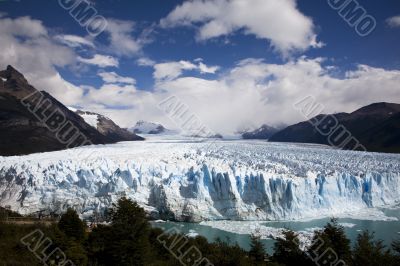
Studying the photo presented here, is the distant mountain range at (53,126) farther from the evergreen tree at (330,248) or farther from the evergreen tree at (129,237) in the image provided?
the evergreen tree at (330,248)

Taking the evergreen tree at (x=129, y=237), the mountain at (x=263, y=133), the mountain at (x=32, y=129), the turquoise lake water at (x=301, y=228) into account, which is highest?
the mountain at (x=263, y=133)

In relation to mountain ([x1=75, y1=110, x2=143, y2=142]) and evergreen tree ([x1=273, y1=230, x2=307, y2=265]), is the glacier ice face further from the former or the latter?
mountain ([x1=75, y1=110, x2=143, y2=142])

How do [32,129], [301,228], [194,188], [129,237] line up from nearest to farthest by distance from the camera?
[129,237], [301,228], [194,188], [32,129]

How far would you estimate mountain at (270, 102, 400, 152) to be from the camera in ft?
227

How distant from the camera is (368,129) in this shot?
271 feet

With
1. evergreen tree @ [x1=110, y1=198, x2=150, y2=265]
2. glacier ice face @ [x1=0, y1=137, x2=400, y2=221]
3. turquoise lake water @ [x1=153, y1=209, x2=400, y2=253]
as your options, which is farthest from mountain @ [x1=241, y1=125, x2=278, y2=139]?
evergreen tree @ [x1=110, y1=198, x2=150, y2=265]

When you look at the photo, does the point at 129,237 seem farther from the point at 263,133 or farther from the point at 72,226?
the point at 263,133

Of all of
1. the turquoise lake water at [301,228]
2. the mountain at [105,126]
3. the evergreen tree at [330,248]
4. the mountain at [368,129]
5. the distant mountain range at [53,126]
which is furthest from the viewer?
the mountain at [105,126]

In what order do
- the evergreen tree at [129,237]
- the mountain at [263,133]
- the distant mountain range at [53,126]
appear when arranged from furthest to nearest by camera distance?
the mountain at [263,133], the distant mountain range at [53,126], the evergreen tree at [129,237]

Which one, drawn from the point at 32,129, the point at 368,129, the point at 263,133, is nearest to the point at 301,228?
the point at 32,129

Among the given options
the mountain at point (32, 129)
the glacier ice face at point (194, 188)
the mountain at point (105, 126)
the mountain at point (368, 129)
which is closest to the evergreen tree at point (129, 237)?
the glacier ice face at point (194, 188)

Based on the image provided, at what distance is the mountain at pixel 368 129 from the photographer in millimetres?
69312

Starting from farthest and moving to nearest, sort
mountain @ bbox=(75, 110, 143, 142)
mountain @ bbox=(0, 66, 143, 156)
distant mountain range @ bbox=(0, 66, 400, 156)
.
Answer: mountain @ bbox=(75, 110, 143, 142)
distant mountain range @ bbox=(0, 66, 400, 156)
mountain @ bbox=(0, 66, 143, 156)

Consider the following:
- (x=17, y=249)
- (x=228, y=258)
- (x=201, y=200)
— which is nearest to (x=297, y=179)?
(x=201, y=200)
